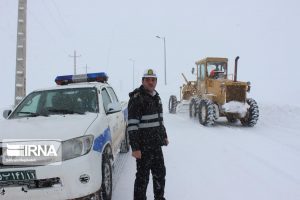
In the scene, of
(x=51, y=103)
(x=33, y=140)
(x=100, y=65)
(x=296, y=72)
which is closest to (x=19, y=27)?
(x=51, y=103)

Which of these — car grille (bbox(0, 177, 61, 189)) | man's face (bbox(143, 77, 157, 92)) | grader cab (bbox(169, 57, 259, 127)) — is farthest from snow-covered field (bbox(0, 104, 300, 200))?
man's face (bbox(143, 77, 157, 92))

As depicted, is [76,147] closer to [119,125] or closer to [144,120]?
[144,120]

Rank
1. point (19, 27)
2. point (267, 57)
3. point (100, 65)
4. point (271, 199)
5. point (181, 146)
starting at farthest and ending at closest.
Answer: point (100, 65) < point (267, 57) < point (19, 27) < point (181, 146) < point (271, 199)

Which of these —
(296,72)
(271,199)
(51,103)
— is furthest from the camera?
(296,72)

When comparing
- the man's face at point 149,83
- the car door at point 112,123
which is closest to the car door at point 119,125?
the car door at point 112,123

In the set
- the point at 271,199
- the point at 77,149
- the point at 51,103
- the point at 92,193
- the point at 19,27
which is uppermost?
the point at 19,27

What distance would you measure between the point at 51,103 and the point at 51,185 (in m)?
2.11

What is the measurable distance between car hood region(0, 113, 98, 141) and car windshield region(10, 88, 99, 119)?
293mm

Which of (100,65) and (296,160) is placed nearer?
(296,160)

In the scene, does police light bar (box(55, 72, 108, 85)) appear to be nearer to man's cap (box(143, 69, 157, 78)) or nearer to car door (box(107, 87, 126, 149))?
car door (box(107, 87, 126, 149))

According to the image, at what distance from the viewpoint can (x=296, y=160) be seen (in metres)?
7.19

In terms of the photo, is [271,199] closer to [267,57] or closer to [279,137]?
[279,137]

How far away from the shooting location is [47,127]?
14.3 ft

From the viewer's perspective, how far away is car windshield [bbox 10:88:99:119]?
17.5 ft
